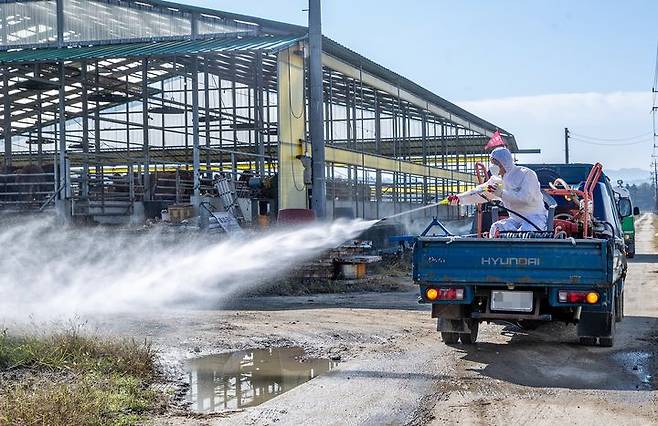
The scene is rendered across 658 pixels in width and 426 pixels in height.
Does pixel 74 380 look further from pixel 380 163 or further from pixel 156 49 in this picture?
pixel 380 163

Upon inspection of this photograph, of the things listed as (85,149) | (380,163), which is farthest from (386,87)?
(85,149)

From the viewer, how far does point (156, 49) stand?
22906 mm

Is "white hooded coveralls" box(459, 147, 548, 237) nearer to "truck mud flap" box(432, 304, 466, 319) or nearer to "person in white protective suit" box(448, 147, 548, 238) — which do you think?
"person in white protective suit" box(448, 147, 548, 238)

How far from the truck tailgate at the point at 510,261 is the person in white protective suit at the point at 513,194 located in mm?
837

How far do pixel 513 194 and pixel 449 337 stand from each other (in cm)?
209

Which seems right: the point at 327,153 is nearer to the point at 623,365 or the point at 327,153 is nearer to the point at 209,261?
the point at 209,261

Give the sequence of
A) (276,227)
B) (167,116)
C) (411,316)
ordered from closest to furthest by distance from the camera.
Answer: (411,316), (276,227), (167,116)

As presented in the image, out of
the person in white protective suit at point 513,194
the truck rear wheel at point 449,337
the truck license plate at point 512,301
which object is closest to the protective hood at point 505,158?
the person in white protective suit at point 513,194

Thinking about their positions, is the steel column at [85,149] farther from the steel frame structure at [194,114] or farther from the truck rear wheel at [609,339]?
the truck rear wheel at [609,339]

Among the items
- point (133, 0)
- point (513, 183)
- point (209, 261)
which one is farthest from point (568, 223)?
point (133, 0)

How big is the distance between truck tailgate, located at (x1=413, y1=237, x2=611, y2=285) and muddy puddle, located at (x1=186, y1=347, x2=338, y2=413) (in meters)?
1.77

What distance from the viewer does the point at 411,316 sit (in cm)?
1383

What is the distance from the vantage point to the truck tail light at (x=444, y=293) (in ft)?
32.8

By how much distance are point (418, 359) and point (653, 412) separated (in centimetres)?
322
